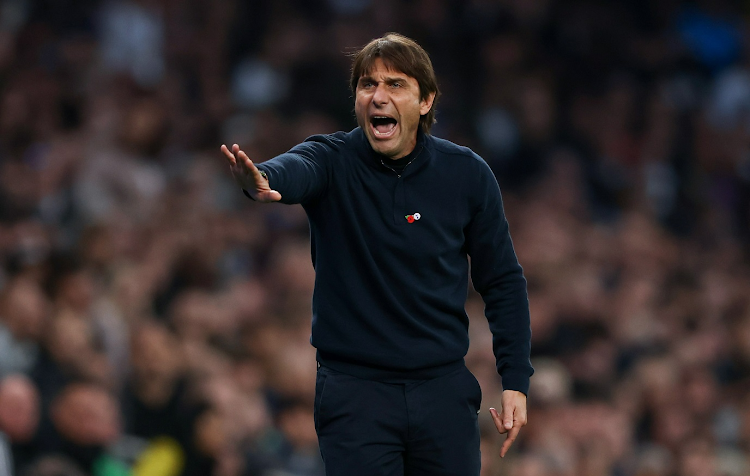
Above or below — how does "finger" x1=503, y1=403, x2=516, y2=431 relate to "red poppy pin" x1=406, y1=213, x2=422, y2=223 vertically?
below

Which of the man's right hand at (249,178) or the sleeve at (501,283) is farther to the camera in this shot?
the sleeve at (501,283)

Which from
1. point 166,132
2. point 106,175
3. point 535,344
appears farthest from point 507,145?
point 106,175

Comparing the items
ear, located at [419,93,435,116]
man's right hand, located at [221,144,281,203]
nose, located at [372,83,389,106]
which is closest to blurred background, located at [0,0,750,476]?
ear, located at [419,93,435,116]

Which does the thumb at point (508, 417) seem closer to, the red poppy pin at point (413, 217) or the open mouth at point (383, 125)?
the red poppy pin at point (413, 217)

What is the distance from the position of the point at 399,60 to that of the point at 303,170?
398 mm

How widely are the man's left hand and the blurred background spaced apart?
1.48 metres

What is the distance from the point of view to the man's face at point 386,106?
9.50 ft

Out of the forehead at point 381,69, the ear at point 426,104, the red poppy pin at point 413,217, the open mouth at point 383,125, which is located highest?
the forehead at point 381,69

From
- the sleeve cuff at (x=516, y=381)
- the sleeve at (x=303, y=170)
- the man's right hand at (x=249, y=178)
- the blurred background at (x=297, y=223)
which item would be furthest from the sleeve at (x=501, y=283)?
the blurred background at (x=297, y=223)

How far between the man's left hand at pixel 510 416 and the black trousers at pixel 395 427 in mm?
90

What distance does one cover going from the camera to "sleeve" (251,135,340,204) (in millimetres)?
2648

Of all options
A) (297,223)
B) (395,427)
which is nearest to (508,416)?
(395,427)

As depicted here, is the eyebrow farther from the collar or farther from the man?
the collar

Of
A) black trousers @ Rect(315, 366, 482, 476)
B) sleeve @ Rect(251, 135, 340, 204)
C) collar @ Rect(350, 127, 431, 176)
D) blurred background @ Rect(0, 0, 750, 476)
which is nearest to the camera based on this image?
sleeve @ Rect(251, 135, 340, 204)
